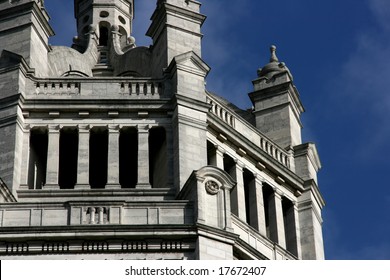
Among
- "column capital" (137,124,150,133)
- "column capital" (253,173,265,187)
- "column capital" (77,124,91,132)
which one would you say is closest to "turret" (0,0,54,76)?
"column capital" (77,124,91,132)

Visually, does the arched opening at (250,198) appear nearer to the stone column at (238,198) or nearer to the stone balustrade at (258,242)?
the stone column at (238,198)

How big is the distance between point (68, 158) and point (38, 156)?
4.06 feet

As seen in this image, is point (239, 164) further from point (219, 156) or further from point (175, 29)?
point (175, 29)

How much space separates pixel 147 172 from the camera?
174ft

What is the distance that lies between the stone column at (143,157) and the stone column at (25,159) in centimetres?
410

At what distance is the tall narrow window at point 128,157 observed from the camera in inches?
2156

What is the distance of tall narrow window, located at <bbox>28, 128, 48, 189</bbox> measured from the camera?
5388 cm

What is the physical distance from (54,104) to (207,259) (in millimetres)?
10934

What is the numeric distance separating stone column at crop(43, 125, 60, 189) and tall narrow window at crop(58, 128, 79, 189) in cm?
40

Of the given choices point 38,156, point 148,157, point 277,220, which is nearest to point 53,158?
point 38,156

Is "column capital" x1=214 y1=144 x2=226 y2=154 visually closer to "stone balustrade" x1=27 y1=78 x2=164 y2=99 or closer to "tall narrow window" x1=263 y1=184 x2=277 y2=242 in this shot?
"tall narrow window" x1=263 y1=184 x2=277 y2=242

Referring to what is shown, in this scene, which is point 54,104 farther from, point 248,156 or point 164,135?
point 248,156
